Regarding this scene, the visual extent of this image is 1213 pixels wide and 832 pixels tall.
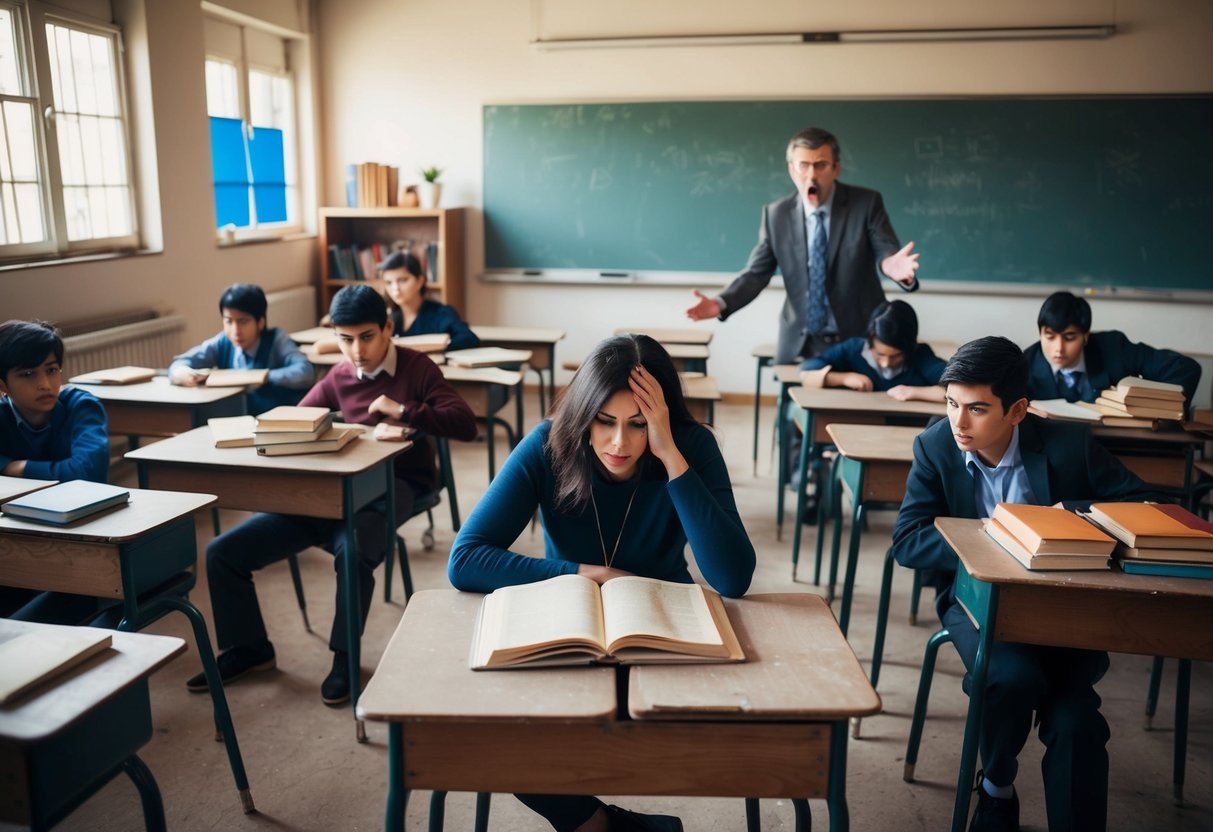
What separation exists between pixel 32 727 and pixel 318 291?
5.56 meters

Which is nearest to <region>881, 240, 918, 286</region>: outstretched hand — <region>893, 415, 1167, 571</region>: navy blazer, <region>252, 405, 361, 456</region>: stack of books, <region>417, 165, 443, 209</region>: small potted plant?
<region>893, 415, 1167, 571</region>: navy blazer

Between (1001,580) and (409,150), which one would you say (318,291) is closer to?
(409,150)

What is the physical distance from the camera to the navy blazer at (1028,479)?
1946mm

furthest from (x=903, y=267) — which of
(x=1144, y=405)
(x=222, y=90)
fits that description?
(x=222, y=90)

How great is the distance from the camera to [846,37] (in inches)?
219

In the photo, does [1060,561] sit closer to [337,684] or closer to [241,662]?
[337,684]

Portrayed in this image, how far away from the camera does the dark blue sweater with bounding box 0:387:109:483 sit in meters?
2.36

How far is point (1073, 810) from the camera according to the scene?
5.57 feet

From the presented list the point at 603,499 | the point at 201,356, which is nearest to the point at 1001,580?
the point at 603,499

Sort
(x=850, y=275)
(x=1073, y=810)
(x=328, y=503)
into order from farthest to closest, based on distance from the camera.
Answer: (x=850, y=275)
(x=328, y=503)
(x=1073, y=810)

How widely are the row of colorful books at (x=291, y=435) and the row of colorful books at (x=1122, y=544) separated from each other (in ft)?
5.40

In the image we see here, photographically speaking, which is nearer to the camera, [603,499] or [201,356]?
[603,499]

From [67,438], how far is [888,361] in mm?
2667

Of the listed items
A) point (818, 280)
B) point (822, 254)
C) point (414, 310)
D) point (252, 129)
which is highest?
point (252, 129)
